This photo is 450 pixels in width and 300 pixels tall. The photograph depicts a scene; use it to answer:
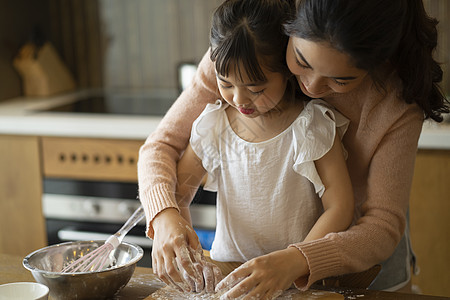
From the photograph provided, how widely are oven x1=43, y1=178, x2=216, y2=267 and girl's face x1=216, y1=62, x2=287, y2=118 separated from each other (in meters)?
0.98

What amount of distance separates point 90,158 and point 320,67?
1.30 meters

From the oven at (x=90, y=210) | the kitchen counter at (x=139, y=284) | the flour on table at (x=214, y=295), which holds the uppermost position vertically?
the flour on table at (x=214, y=295)

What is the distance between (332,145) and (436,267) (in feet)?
3.16

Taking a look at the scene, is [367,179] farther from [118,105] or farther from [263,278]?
[118,105]

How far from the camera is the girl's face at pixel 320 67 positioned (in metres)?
0.87

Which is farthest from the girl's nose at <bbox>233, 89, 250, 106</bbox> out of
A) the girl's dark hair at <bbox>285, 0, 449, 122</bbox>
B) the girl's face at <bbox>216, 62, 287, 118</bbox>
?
the girl's dark hair at <bbox>285, 0, 449, 122</bbox>

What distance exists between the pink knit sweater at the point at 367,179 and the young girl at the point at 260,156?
0.03m

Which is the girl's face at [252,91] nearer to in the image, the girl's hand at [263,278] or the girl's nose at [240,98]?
the girl's nose at [240,98]

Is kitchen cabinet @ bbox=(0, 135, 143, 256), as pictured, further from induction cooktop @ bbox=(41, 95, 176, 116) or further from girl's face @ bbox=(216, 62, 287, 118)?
girl's face @ bbox=(216, 62, 287, 118)

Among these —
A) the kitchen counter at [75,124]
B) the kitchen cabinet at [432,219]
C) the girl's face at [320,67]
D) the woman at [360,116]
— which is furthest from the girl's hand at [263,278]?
the kitchen counter at [75,124]

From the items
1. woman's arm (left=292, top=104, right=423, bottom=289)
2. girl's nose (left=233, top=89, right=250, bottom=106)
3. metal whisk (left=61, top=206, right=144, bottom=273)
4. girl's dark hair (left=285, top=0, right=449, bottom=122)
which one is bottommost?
metal whisk (left=61, top=206, right=144, bottom=273)

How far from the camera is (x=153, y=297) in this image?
938 millimetres

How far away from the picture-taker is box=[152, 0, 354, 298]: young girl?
3.12 ft

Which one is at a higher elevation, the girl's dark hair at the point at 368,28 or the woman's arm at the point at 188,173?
the girl's dark hair at the point at 368,28
